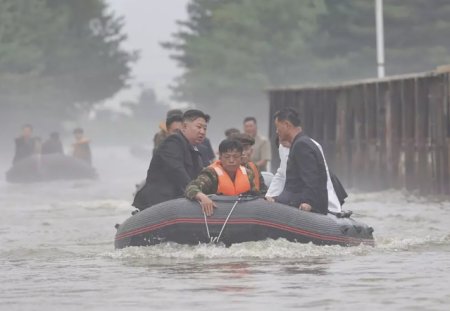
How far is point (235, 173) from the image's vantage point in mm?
15953

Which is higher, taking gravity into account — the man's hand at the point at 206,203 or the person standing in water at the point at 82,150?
the person standing in water at the point at 82,150

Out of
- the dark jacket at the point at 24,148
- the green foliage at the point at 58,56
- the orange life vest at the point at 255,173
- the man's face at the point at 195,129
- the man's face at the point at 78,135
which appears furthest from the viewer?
the green foliage at the point at 58,56

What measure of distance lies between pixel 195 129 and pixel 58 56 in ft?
259

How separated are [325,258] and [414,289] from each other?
3194mm

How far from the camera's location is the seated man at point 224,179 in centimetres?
1546

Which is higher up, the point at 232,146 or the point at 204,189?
the point at 232,146

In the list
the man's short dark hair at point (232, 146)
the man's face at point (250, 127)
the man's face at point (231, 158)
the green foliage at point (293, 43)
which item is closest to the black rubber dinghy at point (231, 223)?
the man's face at point (231, 158)

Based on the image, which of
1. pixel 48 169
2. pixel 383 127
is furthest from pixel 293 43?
pixel 383 127

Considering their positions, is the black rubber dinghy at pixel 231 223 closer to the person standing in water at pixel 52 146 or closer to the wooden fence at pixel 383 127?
the wooden fence at pixel 383 127

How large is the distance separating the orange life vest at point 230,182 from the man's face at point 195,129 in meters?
0.35

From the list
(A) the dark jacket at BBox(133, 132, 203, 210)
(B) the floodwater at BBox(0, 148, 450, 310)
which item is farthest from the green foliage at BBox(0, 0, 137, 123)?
(A) the dark jacket at BBox(133, 132, 203, 210)

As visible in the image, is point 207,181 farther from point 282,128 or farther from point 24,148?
point 24,148

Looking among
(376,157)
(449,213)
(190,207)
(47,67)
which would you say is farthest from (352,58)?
(190,207)

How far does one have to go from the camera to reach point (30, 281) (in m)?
13.6
